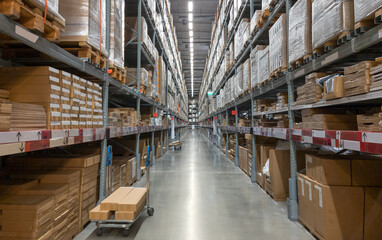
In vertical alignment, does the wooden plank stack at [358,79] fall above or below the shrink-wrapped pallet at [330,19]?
below

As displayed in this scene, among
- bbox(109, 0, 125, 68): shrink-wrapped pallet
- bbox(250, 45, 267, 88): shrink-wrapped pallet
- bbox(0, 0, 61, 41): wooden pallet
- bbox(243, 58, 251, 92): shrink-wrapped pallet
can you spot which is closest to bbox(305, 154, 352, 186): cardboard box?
bbox(250, 45, 267, 88): shrink-wrapped pallet

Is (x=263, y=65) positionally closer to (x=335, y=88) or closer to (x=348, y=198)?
(x=335, y=88)

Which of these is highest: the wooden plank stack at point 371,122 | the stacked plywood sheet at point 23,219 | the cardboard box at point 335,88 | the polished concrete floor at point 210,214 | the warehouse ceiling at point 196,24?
the warehouse ceiling at point 196,24

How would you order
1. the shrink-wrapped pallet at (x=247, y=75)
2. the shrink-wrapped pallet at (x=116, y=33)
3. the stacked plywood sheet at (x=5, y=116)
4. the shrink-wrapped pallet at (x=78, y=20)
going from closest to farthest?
the stacked plywood sheet at (x=5, y=116)
the shrink-wrapped pallet at (x=78, y=20)
the shrink-wrapped pallet at (x=116, y=33)
the shrink-wrapped pallet at (x=247, y=75)

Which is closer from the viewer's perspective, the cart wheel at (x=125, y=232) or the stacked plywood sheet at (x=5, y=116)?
the stacked plywood sheet at (x=5, y=116)

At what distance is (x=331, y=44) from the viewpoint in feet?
8.32

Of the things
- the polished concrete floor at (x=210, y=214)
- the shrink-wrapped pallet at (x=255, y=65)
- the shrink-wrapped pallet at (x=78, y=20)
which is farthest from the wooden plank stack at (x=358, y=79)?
the shrink-wrapped pallet at (x=78, y=20)

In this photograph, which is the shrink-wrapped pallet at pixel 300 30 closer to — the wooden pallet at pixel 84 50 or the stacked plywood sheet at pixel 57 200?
the wooden pallet at pixel 84 50

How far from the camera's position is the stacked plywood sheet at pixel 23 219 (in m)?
2.15

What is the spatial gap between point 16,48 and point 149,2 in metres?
4.88

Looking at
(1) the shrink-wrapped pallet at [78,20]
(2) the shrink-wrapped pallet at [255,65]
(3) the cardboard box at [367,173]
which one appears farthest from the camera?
(2) the shrink-wrapped pallet at [255,65]

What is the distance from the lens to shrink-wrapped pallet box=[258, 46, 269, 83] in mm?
4539

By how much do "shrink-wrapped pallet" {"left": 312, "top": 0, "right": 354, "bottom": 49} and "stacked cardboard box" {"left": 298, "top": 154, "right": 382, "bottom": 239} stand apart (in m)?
1.44

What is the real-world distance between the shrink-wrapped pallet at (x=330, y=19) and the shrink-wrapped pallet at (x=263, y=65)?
173 centimetres
